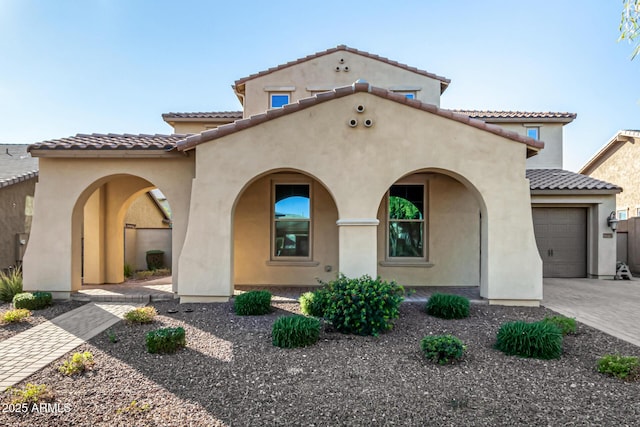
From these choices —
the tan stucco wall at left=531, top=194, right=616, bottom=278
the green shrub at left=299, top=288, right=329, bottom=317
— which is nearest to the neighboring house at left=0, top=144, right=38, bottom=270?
the green shrub at left=299, top=288, right=329, bottom=317

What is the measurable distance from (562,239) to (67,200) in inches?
610

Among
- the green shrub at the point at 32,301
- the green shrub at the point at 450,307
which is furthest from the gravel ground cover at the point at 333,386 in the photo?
the green shrub at the point at 32,301

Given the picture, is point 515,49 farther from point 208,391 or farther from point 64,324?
point 64,324

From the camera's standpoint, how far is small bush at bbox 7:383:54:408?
11.9ft

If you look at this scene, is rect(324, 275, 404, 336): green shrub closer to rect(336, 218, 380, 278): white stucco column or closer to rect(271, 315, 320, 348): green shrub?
rect(271, 315, 320, 348): green shrub

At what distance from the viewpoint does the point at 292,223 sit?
10078 mm

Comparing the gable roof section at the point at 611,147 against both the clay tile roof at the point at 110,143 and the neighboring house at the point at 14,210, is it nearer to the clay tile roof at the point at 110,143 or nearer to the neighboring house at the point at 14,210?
the clay tile roof at the point at 110,143

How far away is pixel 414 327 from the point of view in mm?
6168

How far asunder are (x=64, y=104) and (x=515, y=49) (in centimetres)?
1666

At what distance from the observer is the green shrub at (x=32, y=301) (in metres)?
7.41

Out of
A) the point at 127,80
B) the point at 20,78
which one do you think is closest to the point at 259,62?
the point at 127,80

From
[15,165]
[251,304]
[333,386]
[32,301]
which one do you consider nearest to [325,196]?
[251,304]

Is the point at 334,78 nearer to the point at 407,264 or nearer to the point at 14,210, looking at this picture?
the point at 407,264

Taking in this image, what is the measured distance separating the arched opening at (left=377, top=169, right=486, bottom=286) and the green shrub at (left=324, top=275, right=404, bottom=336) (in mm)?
4042
